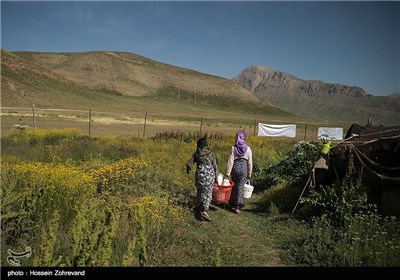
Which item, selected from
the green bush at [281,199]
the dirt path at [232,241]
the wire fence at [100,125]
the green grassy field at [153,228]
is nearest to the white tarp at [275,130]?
the wire fence at [100,125]

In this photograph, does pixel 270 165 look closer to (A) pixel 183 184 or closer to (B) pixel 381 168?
(A) pixel 183 184

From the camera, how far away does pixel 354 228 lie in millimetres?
5195

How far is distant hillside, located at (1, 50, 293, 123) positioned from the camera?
9581 cm

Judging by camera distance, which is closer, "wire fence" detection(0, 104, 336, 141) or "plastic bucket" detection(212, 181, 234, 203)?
"plastic bucket" detection(212, 181, 234, 203)

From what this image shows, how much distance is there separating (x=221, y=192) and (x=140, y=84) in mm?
135628

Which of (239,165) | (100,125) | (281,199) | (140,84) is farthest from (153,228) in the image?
(140,84)

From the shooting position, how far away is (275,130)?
88.9 feet

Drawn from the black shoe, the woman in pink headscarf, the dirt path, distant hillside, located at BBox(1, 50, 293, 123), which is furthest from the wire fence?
distant hillside, located at BBox(1, 50, 293, 123)

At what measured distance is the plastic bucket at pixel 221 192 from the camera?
729 cm

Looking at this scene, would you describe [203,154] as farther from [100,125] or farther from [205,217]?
[100,125]

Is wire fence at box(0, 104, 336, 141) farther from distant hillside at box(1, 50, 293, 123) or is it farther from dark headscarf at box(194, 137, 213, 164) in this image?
distant hillside at box(1, 50, 293, 123)

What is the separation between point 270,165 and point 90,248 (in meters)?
7.95

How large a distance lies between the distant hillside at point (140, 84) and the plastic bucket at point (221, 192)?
82.0m

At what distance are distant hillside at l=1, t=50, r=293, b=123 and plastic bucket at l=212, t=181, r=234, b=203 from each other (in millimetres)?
81991
